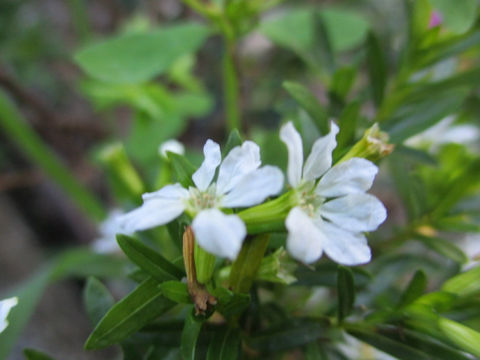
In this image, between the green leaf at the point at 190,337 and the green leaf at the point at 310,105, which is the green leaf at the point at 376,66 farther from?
the green leaf at the point at 190,337

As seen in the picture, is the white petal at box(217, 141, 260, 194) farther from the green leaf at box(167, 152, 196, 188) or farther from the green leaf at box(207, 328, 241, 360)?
the green leaf at box(207, 328, 241, 360)

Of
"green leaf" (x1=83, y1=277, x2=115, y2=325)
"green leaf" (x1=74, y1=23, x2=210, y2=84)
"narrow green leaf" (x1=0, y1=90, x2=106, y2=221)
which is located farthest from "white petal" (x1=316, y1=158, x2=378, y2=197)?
"narrow green leaf" (x1=0, y1=90, x2=106, y2=221)

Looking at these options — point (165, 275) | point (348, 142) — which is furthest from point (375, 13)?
point (165, 275)

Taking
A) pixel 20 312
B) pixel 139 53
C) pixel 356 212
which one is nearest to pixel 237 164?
pixel 356 212

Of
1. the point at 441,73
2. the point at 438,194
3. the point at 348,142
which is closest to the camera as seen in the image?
the point at 348,142

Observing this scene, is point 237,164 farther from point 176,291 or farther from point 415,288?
point 415,288

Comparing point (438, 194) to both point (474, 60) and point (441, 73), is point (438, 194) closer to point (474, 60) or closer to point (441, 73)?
point (441, 73)

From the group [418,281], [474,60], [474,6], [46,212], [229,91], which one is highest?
[474,6]
